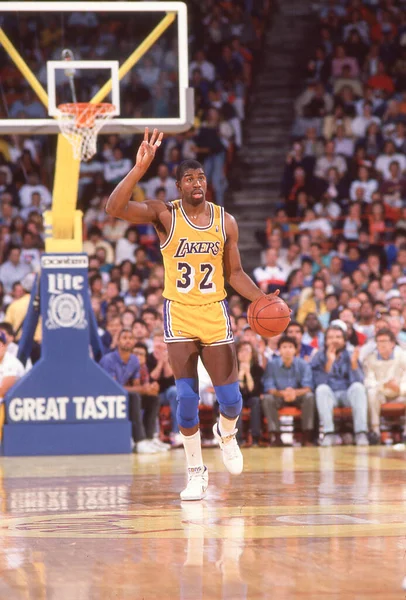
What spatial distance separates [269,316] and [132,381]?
15.6ft

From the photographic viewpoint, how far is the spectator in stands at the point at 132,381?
1127cm

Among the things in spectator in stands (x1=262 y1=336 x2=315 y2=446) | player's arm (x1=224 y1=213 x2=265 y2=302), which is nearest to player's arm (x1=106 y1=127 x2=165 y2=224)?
player's arm (x1=224 y1=213 x2=265 y2=302)

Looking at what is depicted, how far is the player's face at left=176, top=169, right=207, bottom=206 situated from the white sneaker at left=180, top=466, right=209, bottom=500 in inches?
71.3

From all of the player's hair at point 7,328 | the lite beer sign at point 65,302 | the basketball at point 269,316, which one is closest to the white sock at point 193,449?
the basketball at point 269,316

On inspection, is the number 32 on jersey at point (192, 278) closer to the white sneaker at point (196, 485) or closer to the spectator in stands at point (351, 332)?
the white sneaker at point (196, 485)

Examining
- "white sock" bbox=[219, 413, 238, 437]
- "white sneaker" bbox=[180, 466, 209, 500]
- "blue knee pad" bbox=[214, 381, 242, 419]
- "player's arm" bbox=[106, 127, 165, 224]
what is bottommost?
"white sneaker" bbox=[180, 466, 209, 500]

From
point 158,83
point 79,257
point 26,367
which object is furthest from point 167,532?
point 158,83

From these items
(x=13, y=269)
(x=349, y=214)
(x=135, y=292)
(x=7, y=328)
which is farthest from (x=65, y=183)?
(x=349, y=214)

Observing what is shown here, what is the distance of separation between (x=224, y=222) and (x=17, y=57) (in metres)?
4.57

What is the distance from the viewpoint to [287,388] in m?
11.9

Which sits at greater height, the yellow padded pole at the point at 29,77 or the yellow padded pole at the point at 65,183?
the yellow padded pole at the point at 29,77

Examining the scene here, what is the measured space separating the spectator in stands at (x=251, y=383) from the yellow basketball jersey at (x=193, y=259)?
4608mm

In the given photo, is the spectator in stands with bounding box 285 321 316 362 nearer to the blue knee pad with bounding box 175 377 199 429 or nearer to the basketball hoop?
the basketball hoop

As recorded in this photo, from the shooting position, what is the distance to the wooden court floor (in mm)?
4219
